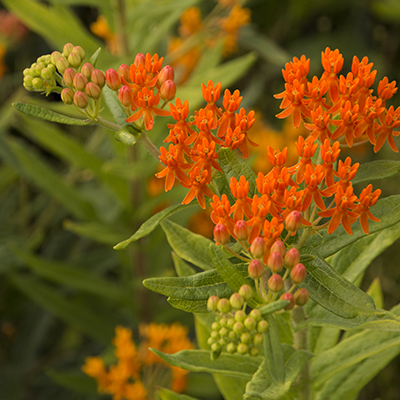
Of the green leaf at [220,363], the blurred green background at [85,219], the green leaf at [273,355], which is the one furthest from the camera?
the blurred green background at [85,219]

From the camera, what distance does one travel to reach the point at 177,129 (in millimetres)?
1145

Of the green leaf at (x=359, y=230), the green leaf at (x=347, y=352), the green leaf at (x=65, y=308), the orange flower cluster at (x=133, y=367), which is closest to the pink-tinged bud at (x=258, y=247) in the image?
the green leaf at (x=359, y=230)

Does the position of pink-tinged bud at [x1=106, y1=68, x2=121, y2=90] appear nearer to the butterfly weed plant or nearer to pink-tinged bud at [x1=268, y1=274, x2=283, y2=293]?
the butterfly weed plant

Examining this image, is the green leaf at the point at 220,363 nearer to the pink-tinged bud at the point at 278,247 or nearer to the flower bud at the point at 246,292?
the flower bud at the point at 246,292

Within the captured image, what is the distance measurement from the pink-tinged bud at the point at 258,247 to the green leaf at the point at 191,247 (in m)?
0.34

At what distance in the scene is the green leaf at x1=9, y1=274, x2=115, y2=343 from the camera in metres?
2.73

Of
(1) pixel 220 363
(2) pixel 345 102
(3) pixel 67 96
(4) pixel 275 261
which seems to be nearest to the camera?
(4) pixel 275 261

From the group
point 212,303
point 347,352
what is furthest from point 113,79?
point 347,352

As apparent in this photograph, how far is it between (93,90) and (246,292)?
0.64 meters

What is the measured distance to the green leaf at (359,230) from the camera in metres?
1.13

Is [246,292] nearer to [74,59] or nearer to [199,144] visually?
[199,144]

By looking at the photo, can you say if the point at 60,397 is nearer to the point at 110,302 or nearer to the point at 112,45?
the point at 110,302

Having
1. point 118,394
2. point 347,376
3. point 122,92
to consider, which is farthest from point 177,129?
point 118,394

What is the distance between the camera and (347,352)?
1374 millimetres
